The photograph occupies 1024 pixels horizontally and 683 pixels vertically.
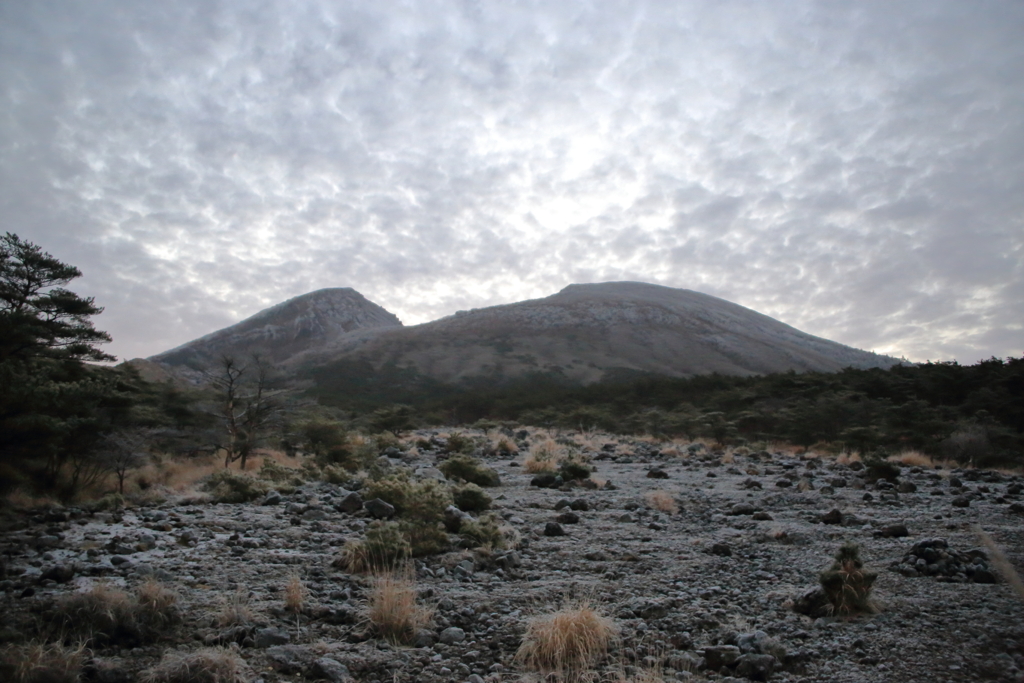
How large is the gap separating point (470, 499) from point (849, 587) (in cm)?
536

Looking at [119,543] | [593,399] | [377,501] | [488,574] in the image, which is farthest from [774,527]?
[593,399]

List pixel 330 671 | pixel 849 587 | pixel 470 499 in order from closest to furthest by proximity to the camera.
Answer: pixel 330 671 → pixel 849 587 → pixel 470 499

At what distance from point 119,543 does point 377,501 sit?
3203mm

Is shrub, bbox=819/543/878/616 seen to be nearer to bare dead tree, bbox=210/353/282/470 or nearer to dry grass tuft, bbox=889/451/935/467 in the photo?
dry grass tuft, bbox=889/451/935/467

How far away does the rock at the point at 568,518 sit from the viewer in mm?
8109

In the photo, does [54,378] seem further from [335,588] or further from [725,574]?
[725,574]

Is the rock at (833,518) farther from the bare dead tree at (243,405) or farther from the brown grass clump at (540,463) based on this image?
the bare dead tree at (243,405)

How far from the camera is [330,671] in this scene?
356 cm

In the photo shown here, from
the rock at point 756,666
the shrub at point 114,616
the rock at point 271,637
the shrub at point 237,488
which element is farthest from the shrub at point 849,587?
the shrub at point 237,488

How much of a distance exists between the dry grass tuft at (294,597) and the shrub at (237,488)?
5011mm

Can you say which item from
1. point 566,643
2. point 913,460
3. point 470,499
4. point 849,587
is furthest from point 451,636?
point 913,460

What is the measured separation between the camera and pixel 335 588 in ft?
17.0

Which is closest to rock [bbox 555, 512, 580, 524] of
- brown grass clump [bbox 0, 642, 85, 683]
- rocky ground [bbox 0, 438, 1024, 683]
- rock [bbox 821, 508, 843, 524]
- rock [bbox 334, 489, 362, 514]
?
rocky ground [bbox 0, 438, 1024, 683]

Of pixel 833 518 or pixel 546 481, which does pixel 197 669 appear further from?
pixel 546 481
